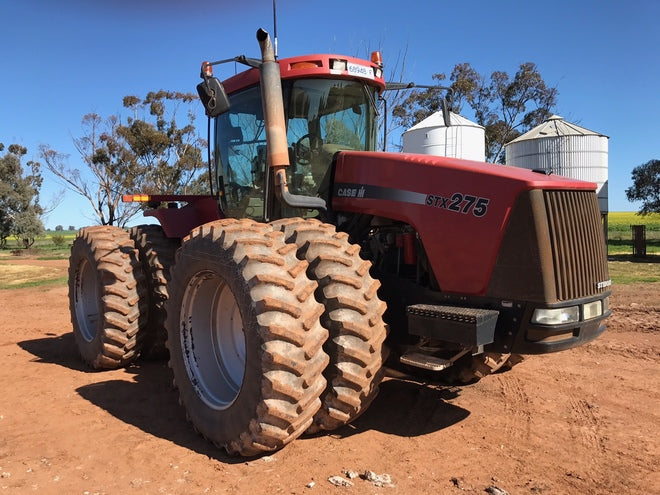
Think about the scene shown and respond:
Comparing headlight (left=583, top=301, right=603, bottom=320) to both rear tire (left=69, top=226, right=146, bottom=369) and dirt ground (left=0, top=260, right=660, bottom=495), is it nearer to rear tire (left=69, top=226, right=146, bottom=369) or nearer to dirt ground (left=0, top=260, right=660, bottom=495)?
dirt ground (left=0, top=260, right=660, bottom=495)

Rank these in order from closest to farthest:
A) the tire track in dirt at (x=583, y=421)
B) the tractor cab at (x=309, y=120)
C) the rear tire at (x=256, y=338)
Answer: the rear tire at (x=256, y=338), the tire track in dirt at (x=583, y=421), the tractor cab at (x=309, y=120)

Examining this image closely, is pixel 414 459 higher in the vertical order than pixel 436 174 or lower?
lower

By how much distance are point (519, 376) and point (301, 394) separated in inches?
116

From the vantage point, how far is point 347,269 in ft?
11.3

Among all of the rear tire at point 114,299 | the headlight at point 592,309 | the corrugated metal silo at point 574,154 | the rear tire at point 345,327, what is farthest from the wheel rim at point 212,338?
the corrugated metal silo at point 574,154

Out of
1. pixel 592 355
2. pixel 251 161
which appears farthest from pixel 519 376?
pixel 251 161

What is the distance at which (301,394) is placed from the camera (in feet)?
10.3

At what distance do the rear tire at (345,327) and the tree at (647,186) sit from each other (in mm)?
37093

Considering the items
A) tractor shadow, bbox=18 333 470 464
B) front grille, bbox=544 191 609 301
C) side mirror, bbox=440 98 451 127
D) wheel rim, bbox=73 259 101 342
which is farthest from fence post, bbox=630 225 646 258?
wheel rim, bbox=73 259 101 342

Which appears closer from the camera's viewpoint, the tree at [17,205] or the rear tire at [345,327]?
the rear tire at [345,327]

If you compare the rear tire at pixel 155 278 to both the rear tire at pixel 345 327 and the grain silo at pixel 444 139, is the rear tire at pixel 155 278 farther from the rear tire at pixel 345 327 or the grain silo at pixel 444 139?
the grain silo at pixel 444 139

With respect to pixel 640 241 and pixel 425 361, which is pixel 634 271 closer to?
pixel 640 241

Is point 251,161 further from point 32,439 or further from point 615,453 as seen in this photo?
point 615,453

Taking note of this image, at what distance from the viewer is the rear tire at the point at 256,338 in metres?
3.14
